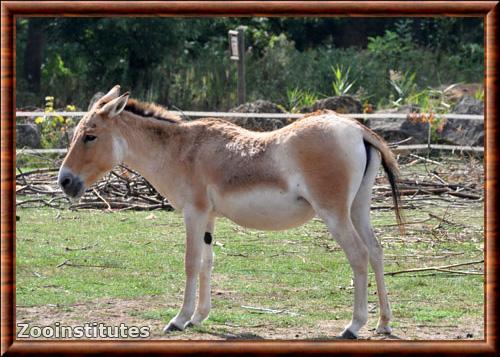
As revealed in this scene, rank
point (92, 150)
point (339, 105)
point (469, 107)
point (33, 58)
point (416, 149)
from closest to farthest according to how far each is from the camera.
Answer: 1. point (92, 150)
2. point (416, 149)
3. point (469, 107)
4. point (339, 105)
5. point (33, 58)

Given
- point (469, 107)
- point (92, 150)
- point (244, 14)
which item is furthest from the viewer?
point (469, 107)

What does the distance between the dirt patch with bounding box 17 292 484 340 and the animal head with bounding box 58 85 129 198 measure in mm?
1045

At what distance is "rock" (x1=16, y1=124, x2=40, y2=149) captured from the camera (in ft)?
61.1

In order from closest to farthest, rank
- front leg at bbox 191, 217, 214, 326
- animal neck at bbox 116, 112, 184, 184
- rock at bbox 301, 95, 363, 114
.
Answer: front leg at bbox 191, 217, 214, 326 → animal neck at bbox 116, 112, 184, 184 → rock at bbox 301, 95, 363, 114

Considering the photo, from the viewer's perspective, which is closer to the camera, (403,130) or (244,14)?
(244,14)

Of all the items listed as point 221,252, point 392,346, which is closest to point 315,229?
point 221,252

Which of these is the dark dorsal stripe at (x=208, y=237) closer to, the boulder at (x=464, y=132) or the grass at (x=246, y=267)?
the grass at (x=246, y=267)

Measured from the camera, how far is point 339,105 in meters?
19.4

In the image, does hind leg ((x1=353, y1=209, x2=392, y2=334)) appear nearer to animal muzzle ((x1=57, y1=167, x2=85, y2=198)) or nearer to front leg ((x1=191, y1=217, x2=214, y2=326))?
front leg ((x1=191, y1=217, x2=214, y2=326))

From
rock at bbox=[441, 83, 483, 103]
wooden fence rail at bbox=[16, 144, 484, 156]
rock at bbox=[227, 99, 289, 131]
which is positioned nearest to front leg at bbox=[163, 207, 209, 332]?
wooden fence rail at bbox=[16, 144, 484, 156]

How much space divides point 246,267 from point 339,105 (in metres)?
9.58

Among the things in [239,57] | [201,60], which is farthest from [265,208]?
[201,60]

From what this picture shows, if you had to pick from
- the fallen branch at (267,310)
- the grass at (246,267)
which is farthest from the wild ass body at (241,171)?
the grass at (246,267)

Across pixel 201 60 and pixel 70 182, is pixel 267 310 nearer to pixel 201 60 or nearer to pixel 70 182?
pixel 70 182
